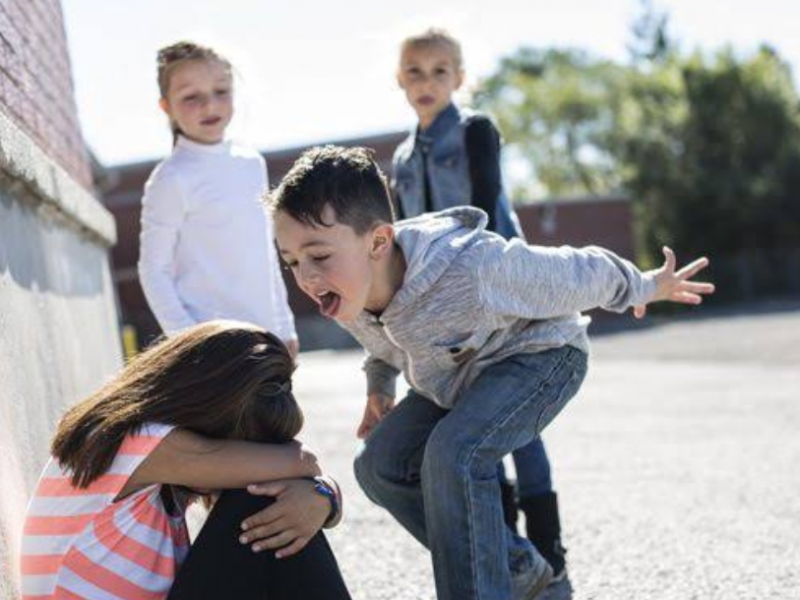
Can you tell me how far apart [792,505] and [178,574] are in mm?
3458

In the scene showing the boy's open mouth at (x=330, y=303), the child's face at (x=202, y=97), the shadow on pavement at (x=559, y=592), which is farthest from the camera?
the child's face at (x=202, y=97)

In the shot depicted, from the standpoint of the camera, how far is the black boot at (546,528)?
4359 millimetres

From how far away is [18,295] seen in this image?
3709 mm

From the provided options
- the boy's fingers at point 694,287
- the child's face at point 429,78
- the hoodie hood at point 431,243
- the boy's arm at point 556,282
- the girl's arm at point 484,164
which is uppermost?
the child's face at point 429,78

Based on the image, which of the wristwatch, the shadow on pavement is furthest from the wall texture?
the shadow on pavement

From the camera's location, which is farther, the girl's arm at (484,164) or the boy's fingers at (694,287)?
the girl's arm at (484,164)

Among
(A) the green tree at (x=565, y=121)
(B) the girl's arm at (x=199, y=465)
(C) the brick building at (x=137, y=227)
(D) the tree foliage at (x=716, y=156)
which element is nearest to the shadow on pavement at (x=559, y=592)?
(B) the girl's arm at (x=199, y=465)

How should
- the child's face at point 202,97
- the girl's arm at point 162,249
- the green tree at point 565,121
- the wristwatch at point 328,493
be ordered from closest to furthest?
the wristwatch at point 328,493 → the girl's arm at point 162,249 → the child's face at point 202,97 → the green tree at point 565,121

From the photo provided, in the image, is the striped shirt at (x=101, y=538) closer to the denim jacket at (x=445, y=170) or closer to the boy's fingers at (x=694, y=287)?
the boy's fingers at (x=694, y=287)

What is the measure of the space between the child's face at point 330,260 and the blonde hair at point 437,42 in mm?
1798

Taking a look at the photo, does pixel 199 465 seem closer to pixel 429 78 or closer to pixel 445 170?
pixel 445 170

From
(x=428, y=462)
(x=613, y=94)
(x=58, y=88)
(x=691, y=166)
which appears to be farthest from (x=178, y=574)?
(x=613, y=94)

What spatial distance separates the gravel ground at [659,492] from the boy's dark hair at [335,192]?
1475 millimetres

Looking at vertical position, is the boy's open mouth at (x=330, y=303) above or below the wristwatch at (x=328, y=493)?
above
